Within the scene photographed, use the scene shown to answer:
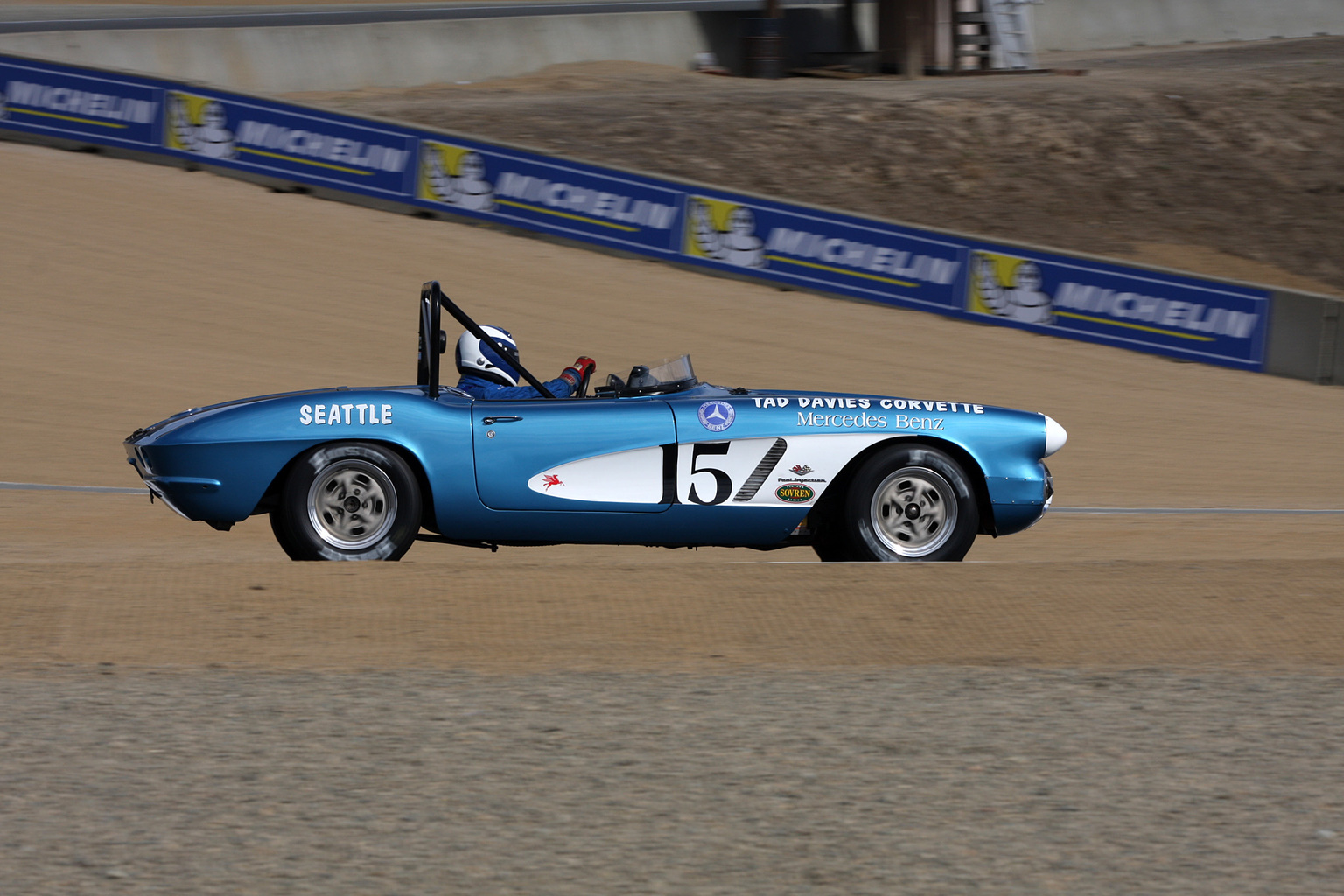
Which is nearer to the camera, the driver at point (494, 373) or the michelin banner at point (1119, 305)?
the driver at point (494, 373)

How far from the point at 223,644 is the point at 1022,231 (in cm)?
1911

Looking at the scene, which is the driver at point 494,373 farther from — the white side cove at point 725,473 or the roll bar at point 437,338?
the white side cove at point 725,473

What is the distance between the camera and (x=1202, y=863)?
13.1ft

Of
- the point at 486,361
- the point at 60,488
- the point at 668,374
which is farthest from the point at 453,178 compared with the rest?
the point at 668,374

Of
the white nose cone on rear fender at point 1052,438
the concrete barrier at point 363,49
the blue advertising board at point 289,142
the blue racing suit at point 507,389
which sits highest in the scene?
the concrete barrier at point 363,49

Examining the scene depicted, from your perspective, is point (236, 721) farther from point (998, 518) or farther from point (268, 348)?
point (268, 348)

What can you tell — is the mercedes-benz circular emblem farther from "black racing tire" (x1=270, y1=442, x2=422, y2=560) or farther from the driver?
"black racing tire" (x1=270, y1=442, x2=422, y2=560)

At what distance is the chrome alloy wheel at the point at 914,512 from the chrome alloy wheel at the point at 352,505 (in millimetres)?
2298

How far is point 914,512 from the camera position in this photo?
7.49m

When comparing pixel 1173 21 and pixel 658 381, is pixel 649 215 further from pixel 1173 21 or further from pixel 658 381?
pixel 1173 21

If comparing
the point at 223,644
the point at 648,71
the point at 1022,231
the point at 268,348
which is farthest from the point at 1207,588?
the point at 648,71

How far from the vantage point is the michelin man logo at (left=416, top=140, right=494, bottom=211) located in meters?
18.4

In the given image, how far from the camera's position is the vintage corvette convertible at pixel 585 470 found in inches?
283

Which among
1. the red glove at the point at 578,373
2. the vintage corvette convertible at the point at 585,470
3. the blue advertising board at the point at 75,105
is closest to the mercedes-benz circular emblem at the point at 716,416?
the vintage corvette convertible at the point at 585,470
